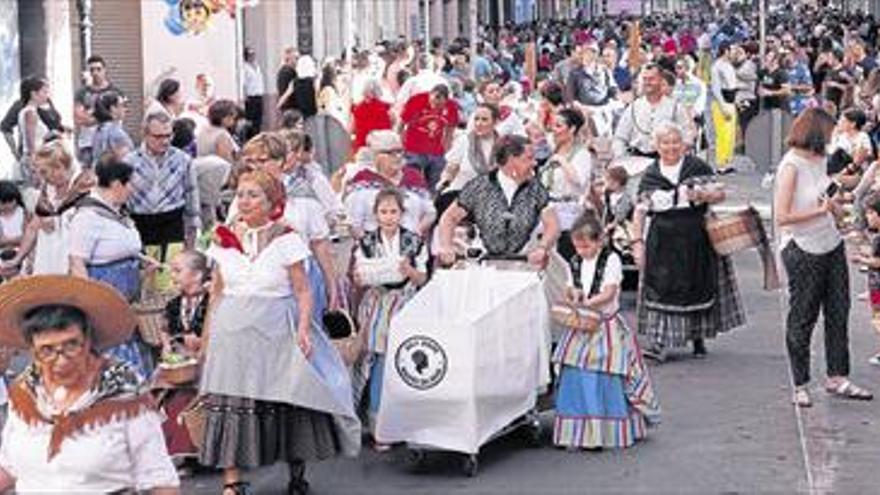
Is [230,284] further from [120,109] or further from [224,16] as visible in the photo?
[224,16]

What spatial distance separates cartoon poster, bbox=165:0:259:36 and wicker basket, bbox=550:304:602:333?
12.3 m

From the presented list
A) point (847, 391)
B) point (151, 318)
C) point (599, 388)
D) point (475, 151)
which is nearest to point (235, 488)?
point (151, 318)

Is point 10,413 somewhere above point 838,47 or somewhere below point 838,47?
below

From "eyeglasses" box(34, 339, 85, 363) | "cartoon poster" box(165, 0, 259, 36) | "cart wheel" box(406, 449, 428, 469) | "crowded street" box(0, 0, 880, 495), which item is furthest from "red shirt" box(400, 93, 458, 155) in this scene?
"eyeglasses" box(34, 339, 85, 363)

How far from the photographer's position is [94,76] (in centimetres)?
1747

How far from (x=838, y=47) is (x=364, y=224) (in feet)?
82.2

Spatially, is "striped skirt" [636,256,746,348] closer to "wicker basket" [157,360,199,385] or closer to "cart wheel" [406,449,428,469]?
"cart wheel" [406,449,428,469]

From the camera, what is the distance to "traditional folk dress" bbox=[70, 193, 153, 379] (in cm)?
938

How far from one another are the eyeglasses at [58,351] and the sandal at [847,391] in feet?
20.8

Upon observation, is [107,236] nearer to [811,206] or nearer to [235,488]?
[235,488]

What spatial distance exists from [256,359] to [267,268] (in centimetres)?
40

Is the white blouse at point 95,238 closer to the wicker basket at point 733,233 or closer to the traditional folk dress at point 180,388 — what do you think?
the traditional folk dress at point 180,388

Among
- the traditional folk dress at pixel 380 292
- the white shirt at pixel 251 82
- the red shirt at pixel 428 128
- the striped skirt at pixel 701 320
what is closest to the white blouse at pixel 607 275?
the traditional folk dress at pixel 380 292

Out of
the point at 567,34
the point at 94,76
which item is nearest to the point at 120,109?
the point at 94,76
